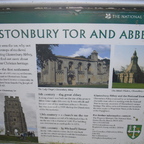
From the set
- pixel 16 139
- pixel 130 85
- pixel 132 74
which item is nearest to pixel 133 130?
pixel 130 85

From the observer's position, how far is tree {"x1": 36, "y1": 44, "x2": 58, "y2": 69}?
5.44 ft

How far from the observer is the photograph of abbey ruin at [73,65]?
5.44 feet

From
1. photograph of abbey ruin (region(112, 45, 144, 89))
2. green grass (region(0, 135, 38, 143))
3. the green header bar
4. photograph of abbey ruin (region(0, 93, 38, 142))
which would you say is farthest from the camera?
green grass (region(0, 135, 38, 143))

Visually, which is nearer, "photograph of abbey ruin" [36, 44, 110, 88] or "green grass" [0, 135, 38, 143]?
"photograph of abbey ruin" [36, 44, 110, 88]

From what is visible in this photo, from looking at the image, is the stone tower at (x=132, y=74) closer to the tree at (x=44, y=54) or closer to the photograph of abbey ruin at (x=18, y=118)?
the tree at (x=44, y=54)

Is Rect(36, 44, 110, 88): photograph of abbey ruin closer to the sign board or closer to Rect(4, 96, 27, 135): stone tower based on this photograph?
the sign board

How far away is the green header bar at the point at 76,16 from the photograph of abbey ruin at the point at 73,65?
283 millimetres

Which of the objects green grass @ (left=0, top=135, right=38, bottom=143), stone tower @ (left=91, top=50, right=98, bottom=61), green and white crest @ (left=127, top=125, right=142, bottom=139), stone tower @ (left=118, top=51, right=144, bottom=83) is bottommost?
green grass @ (left=0, top=135, right=38, bottom=143)

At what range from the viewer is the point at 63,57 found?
5.58 feet

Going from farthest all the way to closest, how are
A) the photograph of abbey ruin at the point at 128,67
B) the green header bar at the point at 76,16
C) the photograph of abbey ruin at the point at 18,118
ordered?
the photograph of abbey ruin at the point at 18,118 → the photograph of abbey ruin at the point at 128,67 → the green header bar at the point at 76,16

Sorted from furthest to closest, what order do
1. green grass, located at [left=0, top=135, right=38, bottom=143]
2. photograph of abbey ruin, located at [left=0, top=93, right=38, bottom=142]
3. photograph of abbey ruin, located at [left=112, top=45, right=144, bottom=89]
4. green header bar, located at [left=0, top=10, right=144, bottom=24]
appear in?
green grass, located at [left=0, top=135, right=38, bottom=143]
photograph of abbey ruin, located at [left=0, top=93, right=38, bottom=142]
photograph of abbey ruin, located at [left=112, top=45, right=144, bottom=89]
green header bar, located at [left=0, top=10, right=144, bottom=24]

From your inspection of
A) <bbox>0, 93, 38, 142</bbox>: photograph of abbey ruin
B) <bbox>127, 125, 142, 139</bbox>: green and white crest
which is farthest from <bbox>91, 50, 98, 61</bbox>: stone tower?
<bbox>127, 125, 142, 139</bbox>: green and white crest

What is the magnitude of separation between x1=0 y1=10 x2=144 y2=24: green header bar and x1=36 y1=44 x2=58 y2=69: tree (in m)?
0.28

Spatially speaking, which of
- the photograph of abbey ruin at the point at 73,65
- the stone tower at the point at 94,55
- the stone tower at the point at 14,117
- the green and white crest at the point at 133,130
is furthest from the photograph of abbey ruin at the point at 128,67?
the stone tower at the point at 14,117
